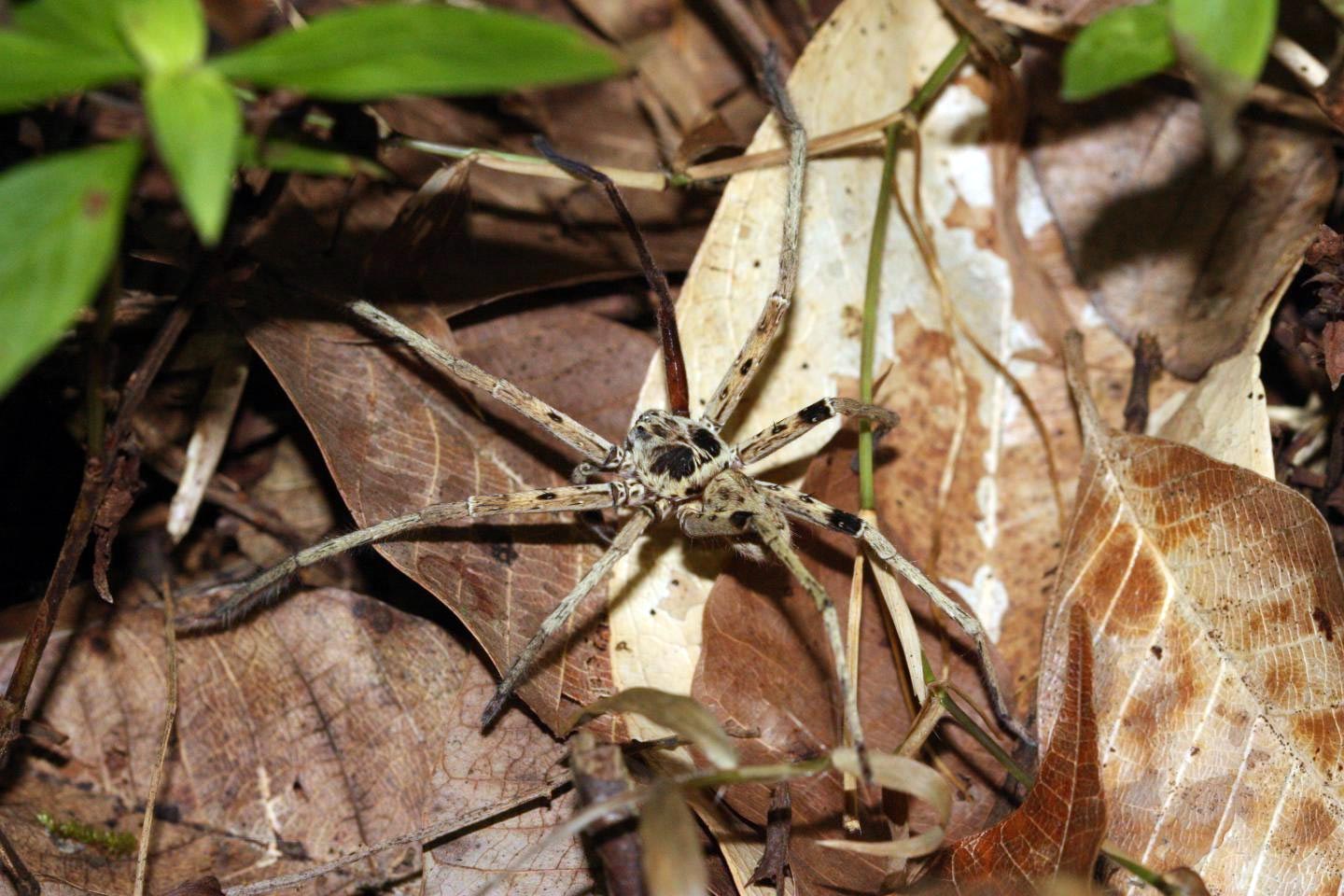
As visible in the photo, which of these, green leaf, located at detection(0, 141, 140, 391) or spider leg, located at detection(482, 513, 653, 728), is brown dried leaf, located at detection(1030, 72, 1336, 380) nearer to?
spider leg, located at detection(482, 513, 653, 728)

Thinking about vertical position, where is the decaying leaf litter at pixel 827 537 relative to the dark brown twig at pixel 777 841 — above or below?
above

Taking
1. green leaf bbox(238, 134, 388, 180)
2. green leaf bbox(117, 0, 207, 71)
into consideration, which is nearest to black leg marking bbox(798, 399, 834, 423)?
green leaf bbox(238, 134, 388, 180)

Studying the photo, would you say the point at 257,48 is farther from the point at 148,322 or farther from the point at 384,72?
the point at 148,322

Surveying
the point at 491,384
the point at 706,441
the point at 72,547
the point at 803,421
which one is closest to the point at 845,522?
the point at 803,421

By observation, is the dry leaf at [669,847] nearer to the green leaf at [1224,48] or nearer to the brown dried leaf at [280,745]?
the brown dried leaf at [280,745]

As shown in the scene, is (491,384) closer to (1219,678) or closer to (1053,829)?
(1053,829)

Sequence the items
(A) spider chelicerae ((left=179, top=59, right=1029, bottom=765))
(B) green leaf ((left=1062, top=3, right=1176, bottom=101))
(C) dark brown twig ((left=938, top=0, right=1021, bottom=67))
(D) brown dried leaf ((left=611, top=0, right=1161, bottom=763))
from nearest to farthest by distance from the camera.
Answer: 1. (B) green leaf ((left=1062, top=3, right=1176, bottom=101))
2. (A) spider chelicerae ((left=179, top=59, right=1029, bottom=765))
3. (D) brown dried leaf ((left=611, top=0, right=1161, bottom=763))
4. (C) dark brown twig ((left=938, top=0, right=1021, bottom=67))

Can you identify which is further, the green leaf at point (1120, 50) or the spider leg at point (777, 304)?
Answer: the spider leg at point (777, 304)

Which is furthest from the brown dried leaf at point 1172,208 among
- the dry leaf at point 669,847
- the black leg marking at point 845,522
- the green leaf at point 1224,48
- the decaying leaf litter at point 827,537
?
the dry leaf at point 669,847
